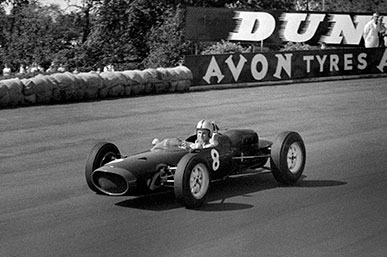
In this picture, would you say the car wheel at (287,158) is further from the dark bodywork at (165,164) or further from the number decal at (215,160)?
the number decal at (215,160)

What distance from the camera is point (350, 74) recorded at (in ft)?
86.0

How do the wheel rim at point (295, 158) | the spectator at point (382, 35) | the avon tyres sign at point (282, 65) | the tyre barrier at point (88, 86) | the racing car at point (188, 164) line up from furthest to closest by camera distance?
the spectator at point (382, 35)
the avon tyres sign at point (282, 65)
the tyre barrier at point (88, 86)
the wheel rim at point (295, 158)
the racing car at point (188, 164)

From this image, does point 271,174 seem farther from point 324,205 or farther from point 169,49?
point 169,49

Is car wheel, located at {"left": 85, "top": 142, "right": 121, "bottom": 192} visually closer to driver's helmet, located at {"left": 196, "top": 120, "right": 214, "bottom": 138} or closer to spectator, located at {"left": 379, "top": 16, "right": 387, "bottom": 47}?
driver's helmet, located at {"left": 196, "top": 120, "right": 214, "bottom": 138}

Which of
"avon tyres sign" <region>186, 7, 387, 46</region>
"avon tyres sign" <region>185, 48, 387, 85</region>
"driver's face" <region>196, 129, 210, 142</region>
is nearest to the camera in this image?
"driver's face" <region>196, 129, 210, 142</region>

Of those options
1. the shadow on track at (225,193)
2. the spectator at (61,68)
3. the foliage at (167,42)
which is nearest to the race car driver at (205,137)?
the shadow on track at (225,193)

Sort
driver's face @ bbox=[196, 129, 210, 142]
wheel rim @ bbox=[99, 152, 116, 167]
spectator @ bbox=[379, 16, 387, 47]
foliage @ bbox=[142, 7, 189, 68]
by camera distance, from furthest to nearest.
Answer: foliage @ bbox=[142, 7, 189, 68] → spectator @ bbox=[379, 16, 387, 47] → driver's face @ bbox=[196, 129, 210, 142] → wheel rim @ bbox=[99, 152, 116, 167]

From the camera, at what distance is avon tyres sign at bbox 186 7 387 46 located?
26672 millimetres

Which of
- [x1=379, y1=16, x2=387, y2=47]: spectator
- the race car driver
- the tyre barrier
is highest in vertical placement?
[x1=379, y1=16, x2=387, y2=47]: spectator

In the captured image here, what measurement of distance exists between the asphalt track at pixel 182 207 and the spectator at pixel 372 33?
11693 mm

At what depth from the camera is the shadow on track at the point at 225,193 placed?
834 cm

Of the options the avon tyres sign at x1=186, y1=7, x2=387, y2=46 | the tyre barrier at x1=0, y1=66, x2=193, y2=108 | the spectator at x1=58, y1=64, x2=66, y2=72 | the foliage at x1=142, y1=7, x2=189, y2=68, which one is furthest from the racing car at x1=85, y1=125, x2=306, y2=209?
the spectator at x1=58, y1=64, x2=66, y2=72

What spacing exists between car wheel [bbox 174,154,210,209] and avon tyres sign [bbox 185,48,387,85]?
47.4ft

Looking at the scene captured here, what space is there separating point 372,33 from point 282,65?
15.8ft
